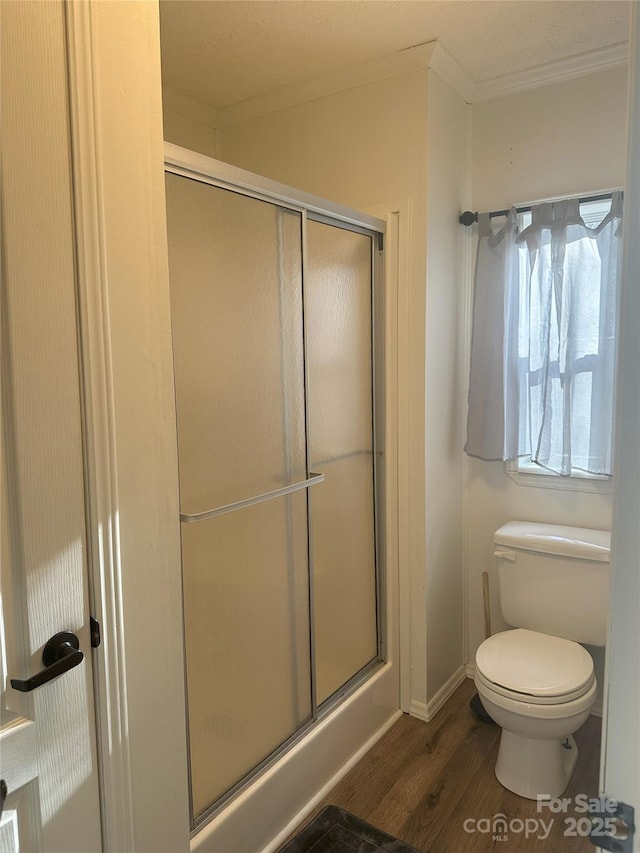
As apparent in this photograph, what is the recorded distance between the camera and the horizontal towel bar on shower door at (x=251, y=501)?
1.50 metres

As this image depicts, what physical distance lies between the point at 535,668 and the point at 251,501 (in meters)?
1.12

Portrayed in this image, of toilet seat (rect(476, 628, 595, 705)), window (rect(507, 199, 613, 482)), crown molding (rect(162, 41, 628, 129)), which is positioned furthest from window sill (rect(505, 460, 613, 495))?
crown molding (rect(162, 41, 628, 129))

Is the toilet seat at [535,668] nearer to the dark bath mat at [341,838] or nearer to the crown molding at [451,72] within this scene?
the dark bath mat at [341,838]

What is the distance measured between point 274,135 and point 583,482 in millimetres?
1884

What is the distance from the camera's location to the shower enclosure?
155 cm

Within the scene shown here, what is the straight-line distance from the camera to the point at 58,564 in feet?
3.51

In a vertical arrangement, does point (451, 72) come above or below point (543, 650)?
above

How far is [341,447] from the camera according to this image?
2184mm

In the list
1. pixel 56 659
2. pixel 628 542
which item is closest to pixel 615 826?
pixel 628 542

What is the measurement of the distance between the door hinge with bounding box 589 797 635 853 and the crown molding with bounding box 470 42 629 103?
2321 millimetres

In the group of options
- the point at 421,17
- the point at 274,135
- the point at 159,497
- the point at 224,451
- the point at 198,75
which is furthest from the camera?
the point at 274,135

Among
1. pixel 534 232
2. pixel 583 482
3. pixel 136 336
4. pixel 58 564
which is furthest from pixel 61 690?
pixel 534 232

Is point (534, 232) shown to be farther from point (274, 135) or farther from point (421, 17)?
point (274, 135)

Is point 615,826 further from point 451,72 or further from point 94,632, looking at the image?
point 451,72
